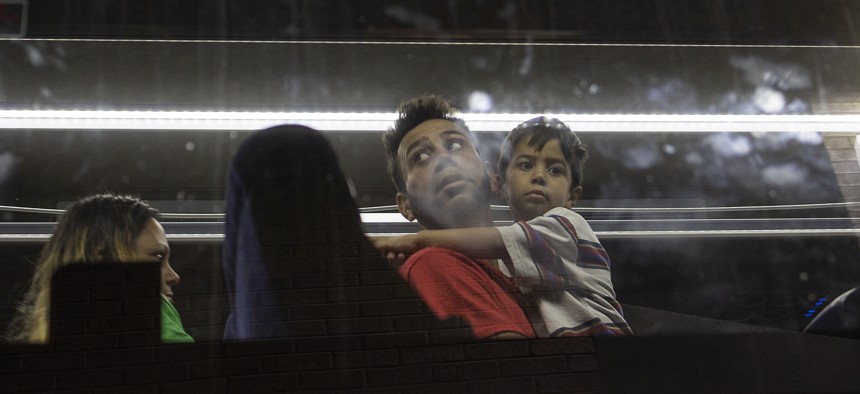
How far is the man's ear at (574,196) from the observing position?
79.6 inches

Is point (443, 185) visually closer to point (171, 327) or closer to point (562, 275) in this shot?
point (562, 275)

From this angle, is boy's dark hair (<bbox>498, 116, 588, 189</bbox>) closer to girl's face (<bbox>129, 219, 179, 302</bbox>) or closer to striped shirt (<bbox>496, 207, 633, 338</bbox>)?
striped shirt (<bbox>496, 207, 633, 338</bbox>)

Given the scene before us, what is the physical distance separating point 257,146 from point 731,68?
5.32 feet

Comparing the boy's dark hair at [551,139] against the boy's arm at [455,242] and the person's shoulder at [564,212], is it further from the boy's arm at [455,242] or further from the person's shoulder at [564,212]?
the boy's arm at [455,242]

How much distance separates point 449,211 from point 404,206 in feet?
0.42

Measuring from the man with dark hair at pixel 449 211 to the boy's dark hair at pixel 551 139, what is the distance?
0.35ft

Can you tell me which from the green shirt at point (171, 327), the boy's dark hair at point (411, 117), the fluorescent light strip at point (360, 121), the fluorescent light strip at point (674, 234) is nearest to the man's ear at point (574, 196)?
the fluorescent light strip at point (674, 234)

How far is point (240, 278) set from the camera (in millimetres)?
1908

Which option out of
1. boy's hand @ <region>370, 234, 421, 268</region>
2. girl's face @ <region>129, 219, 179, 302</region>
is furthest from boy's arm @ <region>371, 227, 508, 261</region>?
girl's face @ <region>129, 219, 179, 302</region>

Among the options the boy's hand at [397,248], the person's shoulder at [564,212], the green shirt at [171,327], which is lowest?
the green shirt at [171,327]

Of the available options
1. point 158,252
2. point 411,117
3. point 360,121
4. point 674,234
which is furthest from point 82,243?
point 674,234

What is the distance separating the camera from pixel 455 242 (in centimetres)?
197

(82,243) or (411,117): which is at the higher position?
(411,117)

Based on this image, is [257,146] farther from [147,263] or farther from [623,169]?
[623,169]
